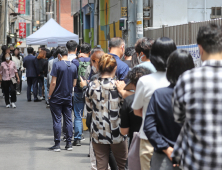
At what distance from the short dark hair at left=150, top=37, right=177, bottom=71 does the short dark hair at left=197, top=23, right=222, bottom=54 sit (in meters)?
0.73

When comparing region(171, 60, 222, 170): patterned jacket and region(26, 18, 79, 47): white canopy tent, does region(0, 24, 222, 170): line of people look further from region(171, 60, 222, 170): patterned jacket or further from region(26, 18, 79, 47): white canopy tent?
region(26, 18, 79, 47): white canopy tent

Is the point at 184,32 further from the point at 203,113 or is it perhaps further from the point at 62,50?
the point at 203,113

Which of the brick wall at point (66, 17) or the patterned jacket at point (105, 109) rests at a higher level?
the brick wall at point (66, 17)

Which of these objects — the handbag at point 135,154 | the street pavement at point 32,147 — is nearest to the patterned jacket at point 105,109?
the handbag at point 135,154

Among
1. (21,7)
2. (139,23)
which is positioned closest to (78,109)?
(139,23)

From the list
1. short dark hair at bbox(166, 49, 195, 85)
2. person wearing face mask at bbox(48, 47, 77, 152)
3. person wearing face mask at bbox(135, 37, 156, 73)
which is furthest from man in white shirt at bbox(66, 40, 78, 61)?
short dark hair at bbox(166, 49, 195, 85)

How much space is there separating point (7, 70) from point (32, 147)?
5.74 meters

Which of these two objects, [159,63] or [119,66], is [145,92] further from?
[119,66]

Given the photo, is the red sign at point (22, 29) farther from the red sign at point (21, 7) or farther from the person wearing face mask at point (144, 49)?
the person wearing face mask at point (144, 49)

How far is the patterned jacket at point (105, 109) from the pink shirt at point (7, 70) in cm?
909

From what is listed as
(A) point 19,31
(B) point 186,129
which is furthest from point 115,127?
(A) point 19,31

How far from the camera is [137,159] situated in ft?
11.7

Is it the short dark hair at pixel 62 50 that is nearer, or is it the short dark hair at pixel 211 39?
the short dark hair at pixel 211 39

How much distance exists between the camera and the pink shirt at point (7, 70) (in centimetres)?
1283
